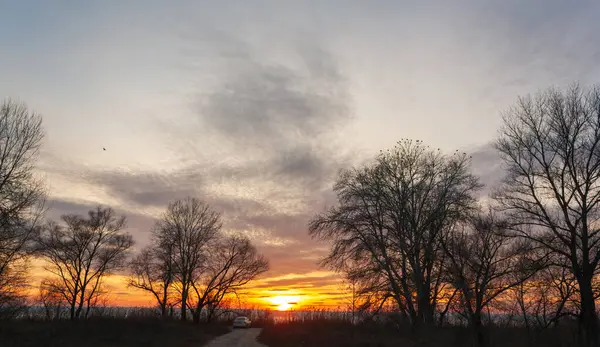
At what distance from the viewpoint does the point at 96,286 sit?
56.3m

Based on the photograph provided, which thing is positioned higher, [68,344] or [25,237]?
[25,237]

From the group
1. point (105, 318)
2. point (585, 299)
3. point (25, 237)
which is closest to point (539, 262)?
point (585, 299)

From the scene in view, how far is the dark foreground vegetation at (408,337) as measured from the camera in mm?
23969

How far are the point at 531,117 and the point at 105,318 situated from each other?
109 ft

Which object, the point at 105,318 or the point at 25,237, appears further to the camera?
the point at 105,318

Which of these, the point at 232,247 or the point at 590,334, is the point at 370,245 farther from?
the point at 232,247

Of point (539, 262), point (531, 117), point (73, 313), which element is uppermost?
point (531, 117)

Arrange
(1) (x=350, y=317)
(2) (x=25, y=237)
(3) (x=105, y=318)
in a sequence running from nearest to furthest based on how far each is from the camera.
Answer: (2) (x=25, y=237)
(3) (x=105, y=318)
(1) (x=350, y=317)

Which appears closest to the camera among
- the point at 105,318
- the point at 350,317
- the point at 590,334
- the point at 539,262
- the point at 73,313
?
the point at 590,334

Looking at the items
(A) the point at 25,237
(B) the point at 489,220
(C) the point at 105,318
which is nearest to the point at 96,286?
(C) the point at 105,318

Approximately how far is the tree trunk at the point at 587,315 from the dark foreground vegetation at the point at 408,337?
61 centimetres

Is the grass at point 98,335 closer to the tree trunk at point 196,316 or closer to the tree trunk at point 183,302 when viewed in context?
the tree trunk at point 196,316

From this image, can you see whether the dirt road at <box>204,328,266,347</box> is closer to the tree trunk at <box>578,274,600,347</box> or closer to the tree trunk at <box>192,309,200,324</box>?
the tree trunk at <box>192,309,200,324</box>

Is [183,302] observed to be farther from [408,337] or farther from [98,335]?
[408,337]
